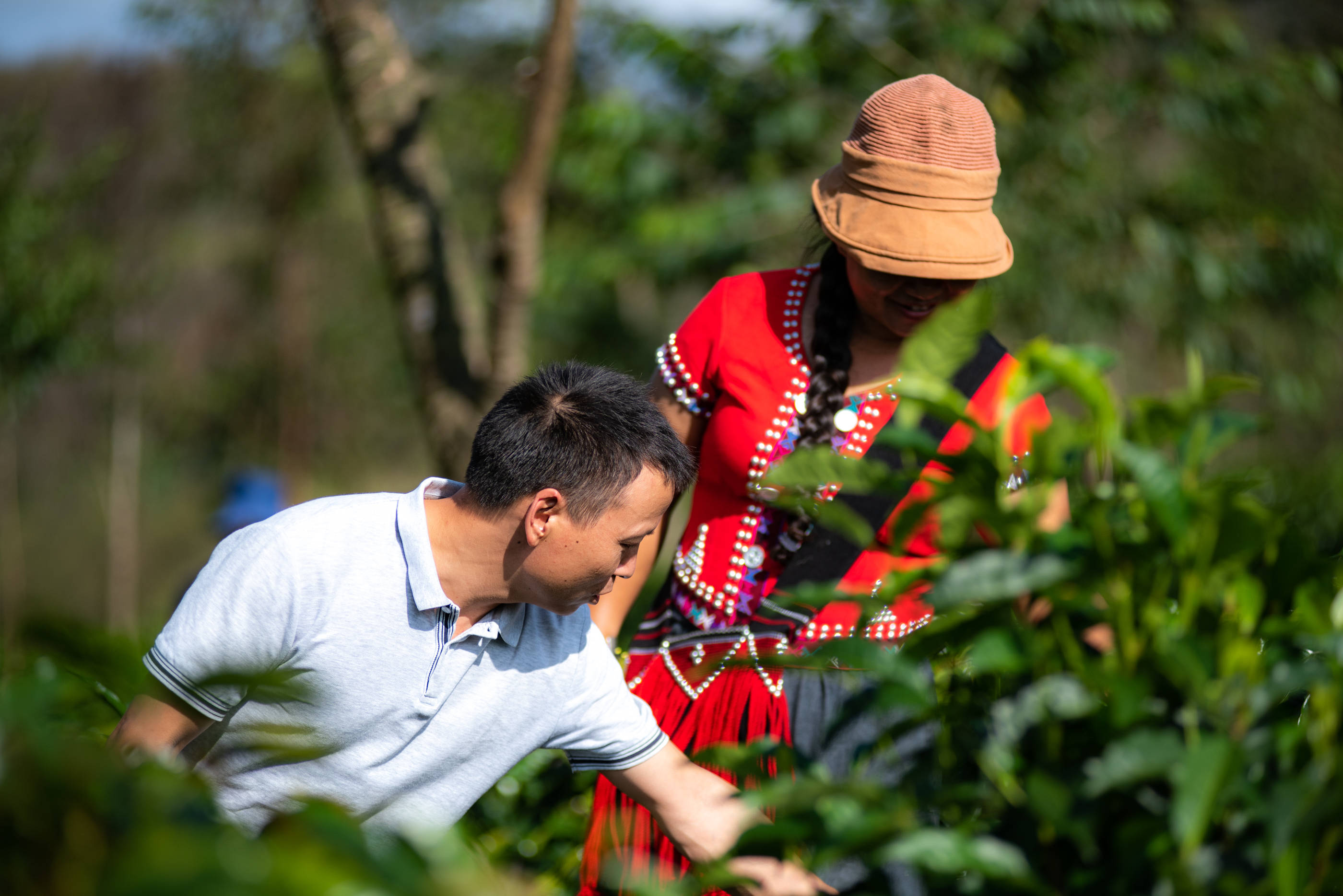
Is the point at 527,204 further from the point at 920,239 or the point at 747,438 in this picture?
the point at 920,239

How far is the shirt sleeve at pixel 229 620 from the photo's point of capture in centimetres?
160

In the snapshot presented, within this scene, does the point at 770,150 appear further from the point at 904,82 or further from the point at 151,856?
the point at 151,856

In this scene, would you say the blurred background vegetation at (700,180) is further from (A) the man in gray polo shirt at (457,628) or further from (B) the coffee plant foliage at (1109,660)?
(B) the coffee plant foliage at (1109,660)

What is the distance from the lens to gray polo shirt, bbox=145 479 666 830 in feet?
5.43

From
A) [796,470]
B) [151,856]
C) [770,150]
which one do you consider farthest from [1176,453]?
[770,150]

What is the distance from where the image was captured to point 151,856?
2.41ft

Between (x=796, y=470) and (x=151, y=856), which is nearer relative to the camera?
(x=151, y=856)

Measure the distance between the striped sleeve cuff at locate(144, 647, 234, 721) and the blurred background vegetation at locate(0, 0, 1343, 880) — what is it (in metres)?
4.14

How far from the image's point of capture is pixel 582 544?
5.77 feet

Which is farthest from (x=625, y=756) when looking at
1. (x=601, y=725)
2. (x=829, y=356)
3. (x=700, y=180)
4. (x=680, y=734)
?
(x=700, y=180)

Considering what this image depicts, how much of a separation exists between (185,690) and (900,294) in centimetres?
129

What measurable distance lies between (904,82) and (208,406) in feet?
51.5

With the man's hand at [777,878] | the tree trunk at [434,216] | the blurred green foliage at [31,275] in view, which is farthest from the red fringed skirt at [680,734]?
the blurred green foliage at [31,275]

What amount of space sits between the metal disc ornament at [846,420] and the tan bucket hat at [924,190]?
0.93ft
